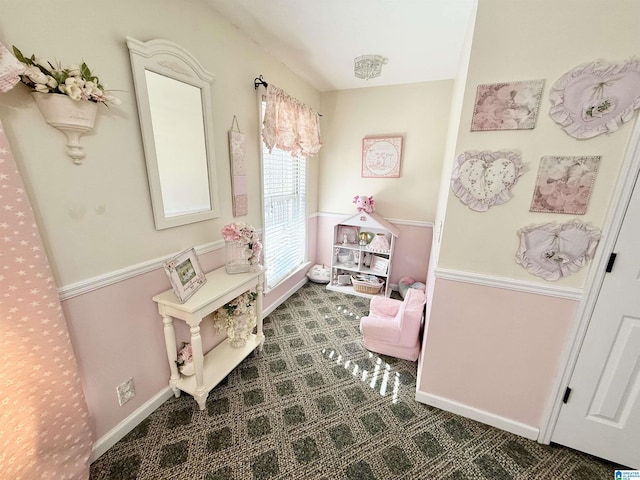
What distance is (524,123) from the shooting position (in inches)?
45.8

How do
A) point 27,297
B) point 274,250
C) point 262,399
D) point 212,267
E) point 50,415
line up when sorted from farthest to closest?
point 274,250, point 212,267, point 262,399, point 50,415, point 27,297

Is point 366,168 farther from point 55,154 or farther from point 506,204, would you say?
point 55,154

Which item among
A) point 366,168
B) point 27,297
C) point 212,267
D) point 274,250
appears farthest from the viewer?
point 366,168

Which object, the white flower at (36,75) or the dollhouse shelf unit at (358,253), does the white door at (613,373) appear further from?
the white flower at (36,75)

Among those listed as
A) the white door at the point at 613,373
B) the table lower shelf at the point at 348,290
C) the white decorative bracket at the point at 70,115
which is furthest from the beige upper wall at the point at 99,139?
the white door at the point at 613,373

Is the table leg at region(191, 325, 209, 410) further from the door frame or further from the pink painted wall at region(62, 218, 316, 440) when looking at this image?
the door frame

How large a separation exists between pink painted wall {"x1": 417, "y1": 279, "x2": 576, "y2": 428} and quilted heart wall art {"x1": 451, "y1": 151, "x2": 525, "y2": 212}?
476mm

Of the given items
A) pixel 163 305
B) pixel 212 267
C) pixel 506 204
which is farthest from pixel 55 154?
pixel 506 204

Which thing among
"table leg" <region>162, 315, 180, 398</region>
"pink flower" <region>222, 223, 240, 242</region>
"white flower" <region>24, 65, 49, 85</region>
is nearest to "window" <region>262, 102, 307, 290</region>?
"pink flower" <region>222, 223, 240, 242</region>

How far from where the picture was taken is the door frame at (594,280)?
41.6 inches

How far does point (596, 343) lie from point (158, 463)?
2.28 metres

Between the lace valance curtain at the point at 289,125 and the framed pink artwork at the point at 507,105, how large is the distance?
4.96 ft

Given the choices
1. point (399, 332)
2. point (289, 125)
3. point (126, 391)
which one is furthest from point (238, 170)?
point (399, 332)

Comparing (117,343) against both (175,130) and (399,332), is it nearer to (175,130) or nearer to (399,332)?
(175,130)
